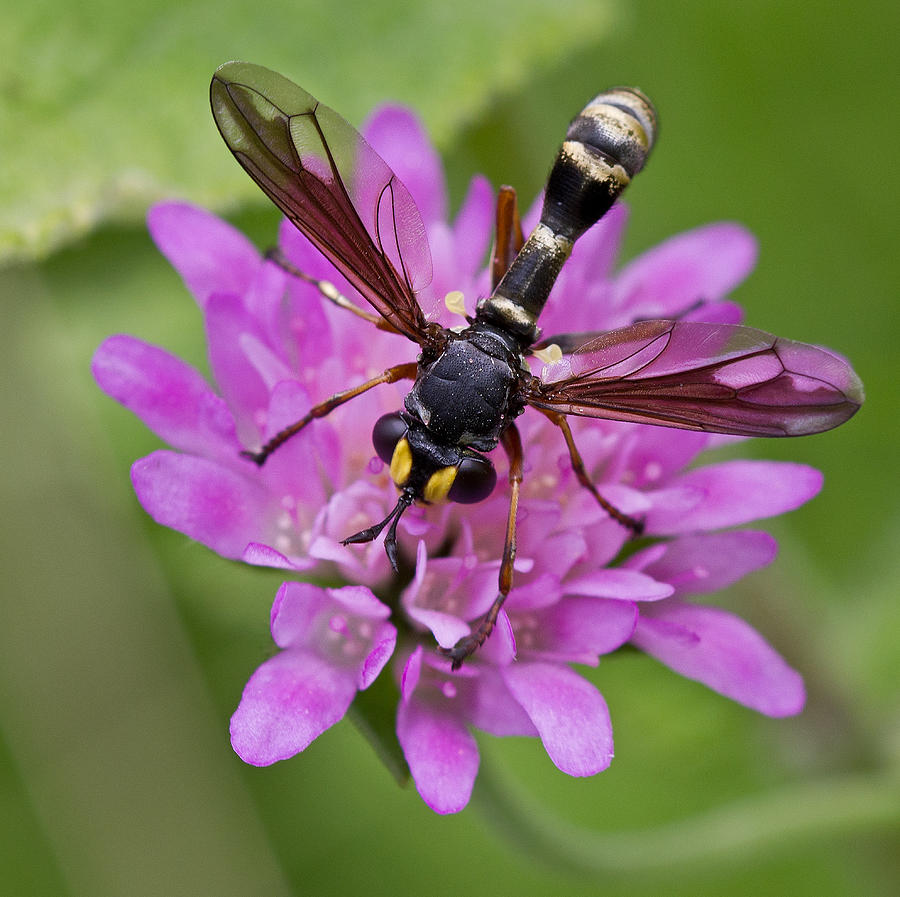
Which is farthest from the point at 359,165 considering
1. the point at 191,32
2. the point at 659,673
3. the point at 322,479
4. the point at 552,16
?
the point at 659,673

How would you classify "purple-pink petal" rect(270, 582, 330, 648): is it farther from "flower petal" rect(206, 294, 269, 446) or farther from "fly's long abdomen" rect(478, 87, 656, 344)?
"fly's long abdomen" rect(478, 87, 656, 344)

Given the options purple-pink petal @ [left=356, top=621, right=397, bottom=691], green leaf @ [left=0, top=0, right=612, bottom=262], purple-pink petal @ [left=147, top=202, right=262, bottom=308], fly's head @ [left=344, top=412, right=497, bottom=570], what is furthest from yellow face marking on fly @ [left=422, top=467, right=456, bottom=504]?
green leaf @ [left=0, top=0, right=612, bottom=262]

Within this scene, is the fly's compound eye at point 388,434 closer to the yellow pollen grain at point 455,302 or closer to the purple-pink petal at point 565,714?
the yellow pollen grain at point 455,302

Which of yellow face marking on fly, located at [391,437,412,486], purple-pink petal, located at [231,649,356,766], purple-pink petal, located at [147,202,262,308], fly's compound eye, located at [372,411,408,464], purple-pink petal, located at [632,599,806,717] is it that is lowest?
purple-pink petal, located at [632,599,806,717]

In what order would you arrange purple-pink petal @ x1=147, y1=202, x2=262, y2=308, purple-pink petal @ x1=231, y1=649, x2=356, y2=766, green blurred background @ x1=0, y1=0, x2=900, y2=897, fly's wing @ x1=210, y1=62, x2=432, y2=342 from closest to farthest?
purple-pink petal @ x1=231, y1=649, x2=356, y2=766
fly's wing @ x1=210, y1=62, x2=432, y2=342
purple-pink petal @ x1=147, y1=202, x2=262, y2=308
green blurred background @ x1=0, y1=0, x2=900, y2=897

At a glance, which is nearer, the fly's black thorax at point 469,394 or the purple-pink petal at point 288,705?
the purple-pink petal at point 288,705

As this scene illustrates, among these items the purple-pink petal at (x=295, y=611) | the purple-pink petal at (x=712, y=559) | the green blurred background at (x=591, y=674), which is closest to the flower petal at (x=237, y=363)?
the purple-pink petal at (x=295, y=611)

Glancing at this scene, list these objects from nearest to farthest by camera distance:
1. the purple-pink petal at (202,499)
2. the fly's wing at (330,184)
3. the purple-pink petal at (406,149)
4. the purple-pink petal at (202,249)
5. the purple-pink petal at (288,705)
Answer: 1. the purple-pink petal at (288,705)
2. the purple-pink petal at (202,499)
3. the fly's wing at (330,184)
4. the purple-pink petal at (202,249)
5. the purple-pink petal at (406,149)
